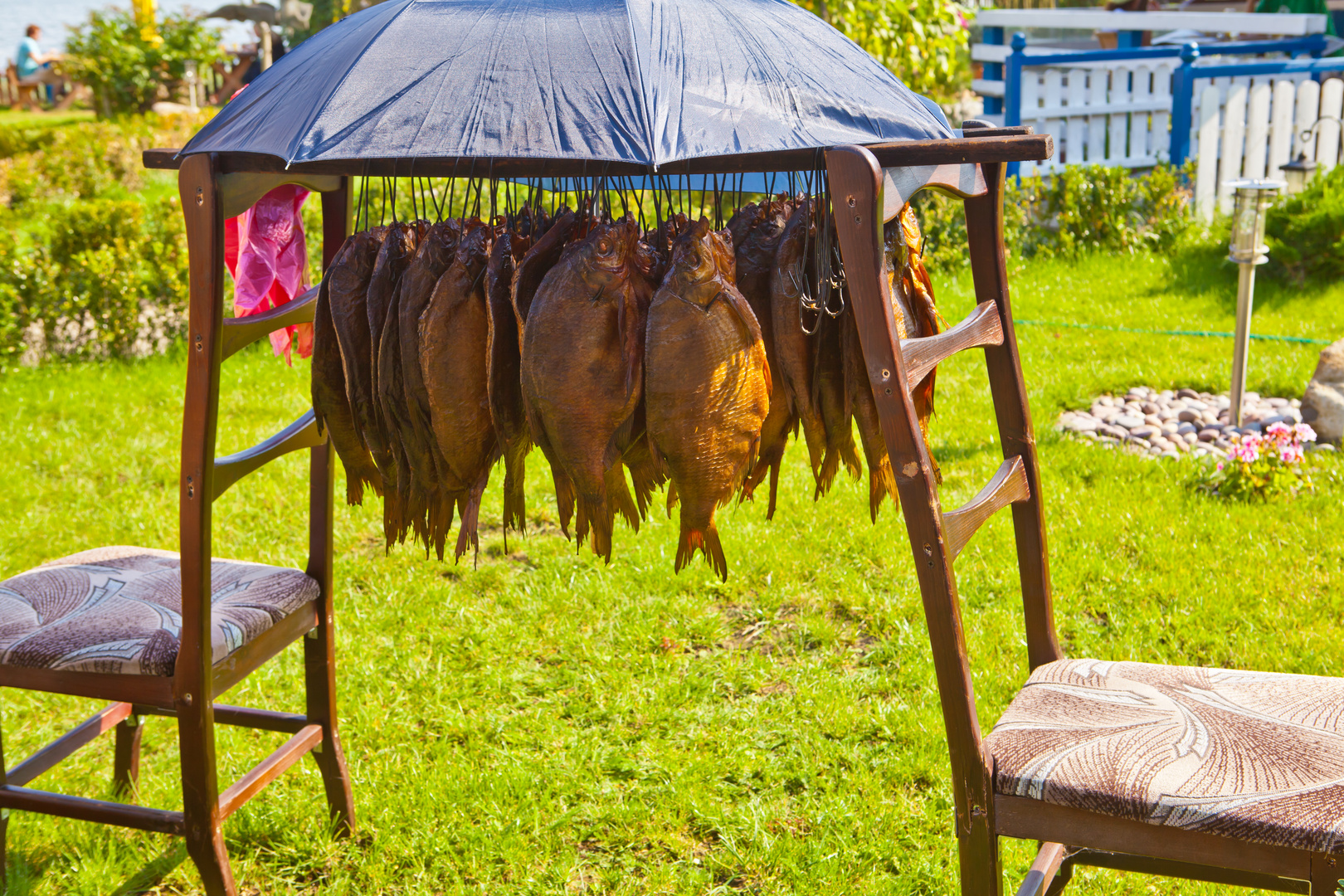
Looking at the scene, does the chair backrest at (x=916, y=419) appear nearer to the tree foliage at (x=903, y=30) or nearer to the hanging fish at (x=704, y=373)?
the hanging fish at (x=704, y=373)

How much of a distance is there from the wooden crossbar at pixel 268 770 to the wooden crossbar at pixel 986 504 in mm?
1805

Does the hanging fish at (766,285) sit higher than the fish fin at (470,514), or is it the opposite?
the hanging fish at (766,285)

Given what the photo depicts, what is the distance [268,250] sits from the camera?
2895 millimetres

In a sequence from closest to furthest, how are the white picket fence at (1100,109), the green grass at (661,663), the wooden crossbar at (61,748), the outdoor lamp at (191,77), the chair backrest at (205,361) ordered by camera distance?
the chair backrest at (205,361) < the wooden crossbar at (61,748) < the green grass at (661,663) < the white picket fence at (1100,109) < the outdoor lamp at (191,77)

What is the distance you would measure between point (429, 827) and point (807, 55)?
92.0 inches

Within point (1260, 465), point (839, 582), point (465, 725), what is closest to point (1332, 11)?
point (1260, 465)

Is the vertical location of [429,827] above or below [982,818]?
below

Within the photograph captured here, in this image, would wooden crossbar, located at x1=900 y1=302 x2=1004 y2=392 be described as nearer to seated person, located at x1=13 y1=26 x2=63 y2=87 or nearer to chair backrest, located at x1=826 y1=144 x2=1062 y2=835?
chair backrest, located at x1=826 y1=144 x2=1062 y2=835

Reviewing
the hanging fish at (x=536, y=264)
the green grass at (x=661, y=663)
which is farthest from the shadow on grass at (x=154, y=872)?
the hanging fish at (x=536, y=264)

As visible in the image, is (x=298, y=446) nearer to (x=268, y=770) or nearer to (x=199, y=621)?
(x=199, y=621)

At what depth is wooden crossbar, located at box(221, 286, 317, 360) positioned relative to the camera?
2315 millimetres

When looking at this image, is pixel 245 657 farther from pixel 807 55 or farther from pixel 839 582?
pixel 839 582

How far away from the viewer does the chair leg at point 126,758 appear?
3244 millimetres

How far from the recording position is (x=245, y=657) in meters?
2.59
